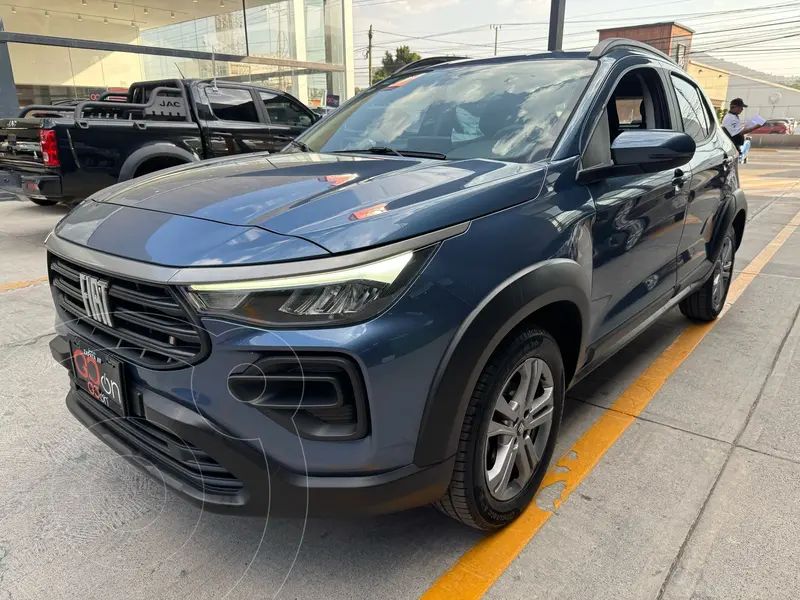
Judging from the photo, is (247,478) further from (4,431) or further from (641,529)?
(4,431)

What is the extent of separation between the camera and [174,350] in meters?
1.72

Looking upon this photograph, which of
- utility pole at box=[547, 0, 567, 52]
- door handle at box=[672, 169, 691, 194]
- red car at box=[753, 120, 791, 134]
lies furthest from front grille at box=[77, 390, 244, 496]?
red car at box=[753, 120, 791, 134]

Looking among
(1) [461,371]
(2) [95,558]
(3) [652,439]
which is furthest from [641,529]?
(2) [95,558]

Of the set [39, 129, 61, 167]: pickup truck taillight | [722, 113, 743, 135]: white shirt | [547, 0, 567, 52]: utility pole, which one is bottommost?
[722, 113, 743, 135]: white shirt

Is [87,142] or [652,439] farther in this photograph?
[87,142]

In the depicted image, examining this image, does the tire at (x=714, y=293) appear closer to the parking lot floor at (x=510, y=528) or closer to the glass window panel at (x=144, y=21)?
the parking lot floor at (x=510, y=528)

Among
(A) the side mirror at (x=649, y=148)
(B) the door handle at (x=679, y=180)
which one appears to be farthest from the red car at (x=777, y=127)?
(A) the side mirror at (x=649, y=148)

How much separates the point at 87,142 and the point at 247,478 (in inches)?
241

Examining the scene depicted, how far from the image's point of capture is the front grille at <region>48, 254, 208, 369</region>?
1679mm

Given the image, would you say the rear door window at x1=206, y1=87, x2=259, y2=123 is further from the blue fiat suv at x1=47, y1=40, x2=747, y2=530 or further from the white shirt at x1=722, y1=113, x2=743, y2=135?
the white shirt at x1=722, y1=113, x2=743, y2=135

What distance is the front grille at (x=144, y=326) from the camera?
1.68 metres

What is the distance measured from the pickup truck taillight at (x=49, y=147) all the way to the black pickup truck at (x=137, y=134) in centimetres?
1

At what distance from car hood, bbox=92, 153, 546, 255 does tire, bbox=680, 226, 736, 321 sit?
272cm

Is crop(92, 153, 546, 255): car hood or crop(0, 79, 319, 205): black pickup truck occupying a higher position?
crop(92, 153, 546, 255): car hood
